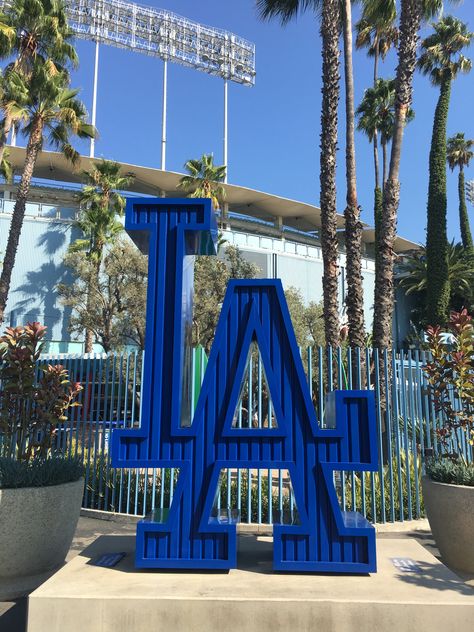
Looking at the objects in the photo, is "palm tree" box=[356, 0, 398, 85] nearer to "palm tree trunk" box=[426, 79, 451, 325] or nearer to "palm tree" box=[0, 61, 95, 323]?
"palm tree trunk" box=[426, 79, 451, 325]

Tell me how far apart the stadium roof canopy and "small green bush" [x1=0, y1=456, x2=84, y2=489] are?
35.3 metres

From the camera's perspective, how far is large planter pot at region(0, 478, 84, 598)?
4719mm

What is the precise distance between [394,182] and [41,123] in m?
13.4

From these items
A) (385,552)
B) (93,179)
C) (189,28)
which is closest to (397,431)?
(385,552)

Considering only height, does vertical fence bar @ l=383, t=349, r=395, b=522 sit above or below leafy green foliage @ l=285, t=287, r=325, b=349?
below

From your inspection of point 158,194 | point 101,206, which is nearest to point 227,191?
point 158,194

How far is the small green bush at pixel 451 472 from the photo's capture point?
17.4 feet

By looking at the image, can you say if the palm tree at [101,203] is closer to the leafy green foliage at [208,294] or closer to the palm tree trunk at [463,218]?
the leafy green foliage at [208,294]

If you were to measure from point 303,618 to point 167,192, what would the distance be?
1788 inches

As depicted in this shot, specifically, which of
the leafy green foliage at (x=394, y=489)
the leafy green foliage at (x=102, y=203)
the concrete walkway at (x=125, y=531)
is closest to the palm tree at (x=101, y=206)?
the leafy green foliage at (x=102, y=203)

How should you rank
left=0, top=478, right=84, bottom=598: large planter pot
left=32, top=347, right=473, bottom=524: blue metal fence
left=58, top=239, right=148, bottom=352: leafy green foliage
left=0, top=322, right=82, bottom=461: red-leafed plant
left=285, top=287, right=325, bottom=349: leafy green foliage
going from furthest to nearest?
1. left=285, top=287, right=325, bottom=349: leafy green foliage
2. left=58, top=239, right=148, bottom=352: leafy green foliage
3. left=32, top=347, right=473, bottom=524: blue metal fence
4. left=0, top=322, right=82, bottom=461: red-leafed plant
5. left=0, top=478, right=84, bottom=598: large planter pot

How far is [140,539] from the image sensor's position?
4.25 metres

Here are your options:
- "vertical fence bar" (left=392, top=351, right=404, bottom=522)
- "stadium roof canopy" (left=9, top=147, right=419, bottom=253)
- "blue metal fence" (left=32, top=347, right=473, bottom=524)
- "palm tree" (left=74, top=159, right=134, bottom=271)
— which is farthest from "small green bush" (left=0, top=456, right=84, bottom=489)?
"stadium roof canopy" (left=9, top=147, right=419, bottom=253)

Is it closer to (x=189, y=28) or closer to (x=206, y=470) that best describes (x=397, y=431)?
(x=206, y=470)
